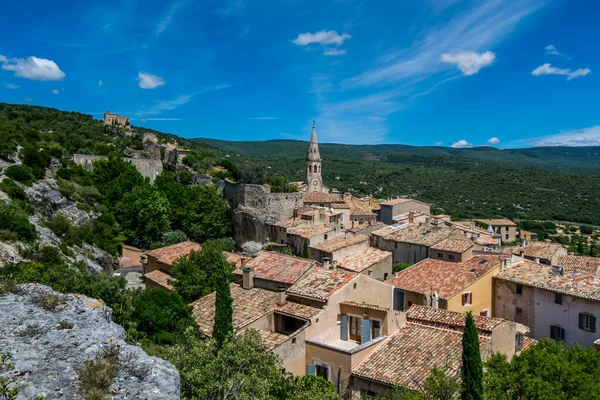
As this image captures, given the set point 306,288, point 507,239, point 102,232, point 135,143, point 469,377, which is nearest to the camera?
point 469,377

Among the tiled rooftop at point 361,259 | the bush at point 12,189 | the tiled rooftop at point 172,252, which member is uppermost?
the bush at point 12,189

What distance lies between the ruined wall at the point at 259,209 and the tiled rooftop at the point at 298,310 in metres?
23.0

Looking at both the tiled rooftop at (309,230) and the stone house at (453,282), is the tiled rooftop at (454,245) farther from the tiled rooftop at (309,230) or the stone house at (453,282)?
the tiled rooftop at (309,230)

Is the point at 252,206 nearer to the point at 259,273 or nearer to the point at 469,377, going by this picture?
the point at 259,273

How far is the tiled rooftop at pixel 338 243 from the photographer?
31.7 m

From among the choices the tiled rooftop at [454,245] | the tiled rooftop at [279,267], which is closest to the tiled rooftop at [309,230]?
the tiled rooftop at [454,245]

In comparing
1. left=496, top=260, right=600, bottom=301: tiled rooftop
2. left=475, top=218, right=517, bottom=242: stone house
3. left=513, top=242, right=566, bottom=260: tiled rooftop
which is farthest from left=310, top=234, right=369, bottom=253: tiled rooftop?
left=475, top=218, right=517, bottom=242: stone house

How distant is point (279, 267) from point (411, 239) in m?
14.4

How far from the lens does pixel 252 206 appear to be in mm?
42719

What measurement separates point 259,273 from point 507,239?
57632 mm

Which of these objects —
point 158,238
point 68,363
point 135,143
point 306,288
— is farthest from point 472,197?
point 68,363

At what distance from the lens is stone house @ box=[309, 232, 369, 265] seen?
102 ft

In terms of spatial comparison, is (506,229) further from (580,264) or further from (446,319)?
(446,319)

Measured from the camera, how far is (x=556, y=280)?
24.5m
